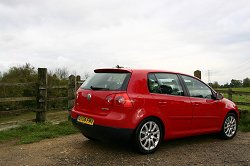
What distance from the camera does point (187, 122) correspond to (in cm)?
643

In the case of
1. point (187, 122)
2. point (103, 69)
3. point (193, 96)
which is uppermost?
point (103, 69)

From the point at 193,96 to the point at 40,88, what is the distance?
15.3 feet

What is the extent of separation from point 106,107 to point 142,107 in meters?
0.65

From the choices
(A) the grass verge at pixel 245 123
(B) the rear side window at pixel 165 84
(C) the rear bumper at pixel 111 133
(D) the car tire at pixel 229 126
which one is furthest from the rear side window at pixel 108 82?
(A) the grass verge at pixel 245 123

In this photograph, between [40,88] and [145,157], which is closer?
[145,157]

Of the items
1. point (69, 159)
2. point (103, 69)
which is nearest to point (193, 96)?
point (103, 69)

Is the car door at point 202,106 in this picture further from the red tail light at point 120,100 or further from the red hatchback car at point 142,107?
the red tail light at point 120,100

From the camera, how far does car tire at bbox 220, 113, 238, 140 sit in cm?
732

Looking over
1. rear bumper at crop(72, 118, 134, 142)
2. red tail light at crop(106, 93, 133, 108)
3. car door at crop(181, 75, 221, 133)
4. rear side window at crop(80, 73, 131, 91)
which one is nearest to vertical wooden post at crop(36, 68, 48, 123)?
rear side window at crop(80, 73, 131, 91)

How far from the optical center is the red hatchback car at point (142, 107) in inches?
215

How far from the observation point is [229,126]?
7.47m

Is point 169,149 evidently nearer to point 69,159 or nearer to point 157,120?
point 157,120

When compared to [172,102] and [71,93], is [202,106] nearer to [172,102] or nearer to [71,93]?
[172,102]

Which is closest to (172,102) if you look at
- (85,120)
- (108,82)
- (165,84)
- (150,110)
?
(165,84)
